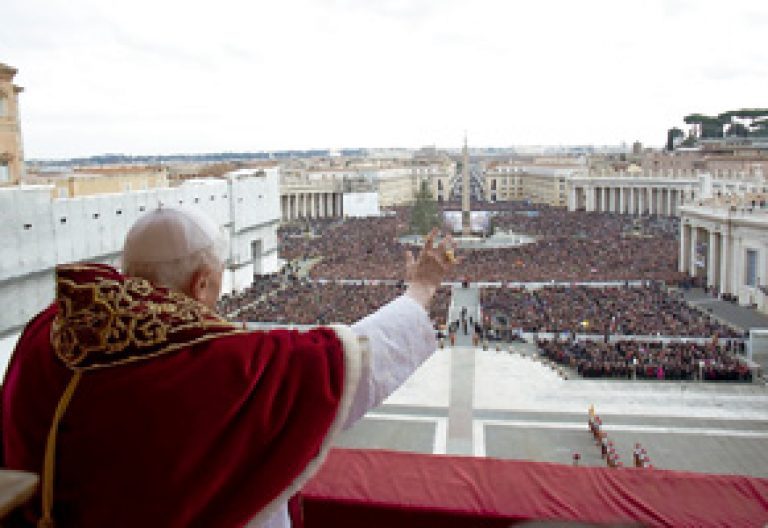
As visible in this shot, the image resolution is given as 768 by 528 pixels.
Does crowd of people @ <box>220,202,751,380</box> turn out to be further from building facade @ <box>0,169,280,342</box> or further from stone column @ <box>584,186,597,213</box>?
stone column @ <box>584,186,597,213</box>

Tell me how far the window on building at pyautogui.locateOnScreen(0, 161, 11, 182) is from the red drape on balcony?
2488cm

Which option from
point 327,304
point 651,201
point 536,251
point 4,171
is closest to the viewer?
point 4,171

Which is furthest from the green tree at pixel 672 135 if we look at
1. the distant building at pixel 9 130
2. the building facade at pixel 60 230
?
the distant building at pixel 9 130

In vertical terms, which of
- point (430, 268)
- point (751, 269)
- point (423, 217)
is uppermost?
point (430, 268)

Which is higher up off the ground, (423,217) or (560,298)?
(423,217)

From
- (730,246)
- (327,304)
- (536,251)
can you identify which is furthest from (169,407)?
(536,251)

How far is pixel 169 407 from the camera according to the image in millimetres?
1474

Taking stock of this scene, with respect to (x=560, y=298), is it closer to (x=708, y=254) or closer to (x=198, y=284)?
(x=708, y=254)

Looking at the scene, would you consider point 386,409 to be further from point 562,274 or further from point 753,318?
point 562,274

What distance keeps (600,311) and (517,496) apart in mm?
24124

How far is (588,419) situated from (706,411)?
3.00 meters

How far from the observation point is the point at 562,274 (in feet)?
115

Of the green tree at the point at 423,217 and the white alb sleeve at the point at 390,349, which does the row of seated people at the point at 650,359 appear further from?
the green tree at the point at 423,217

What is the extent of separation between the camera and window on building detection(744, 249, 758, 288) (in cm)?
3142
